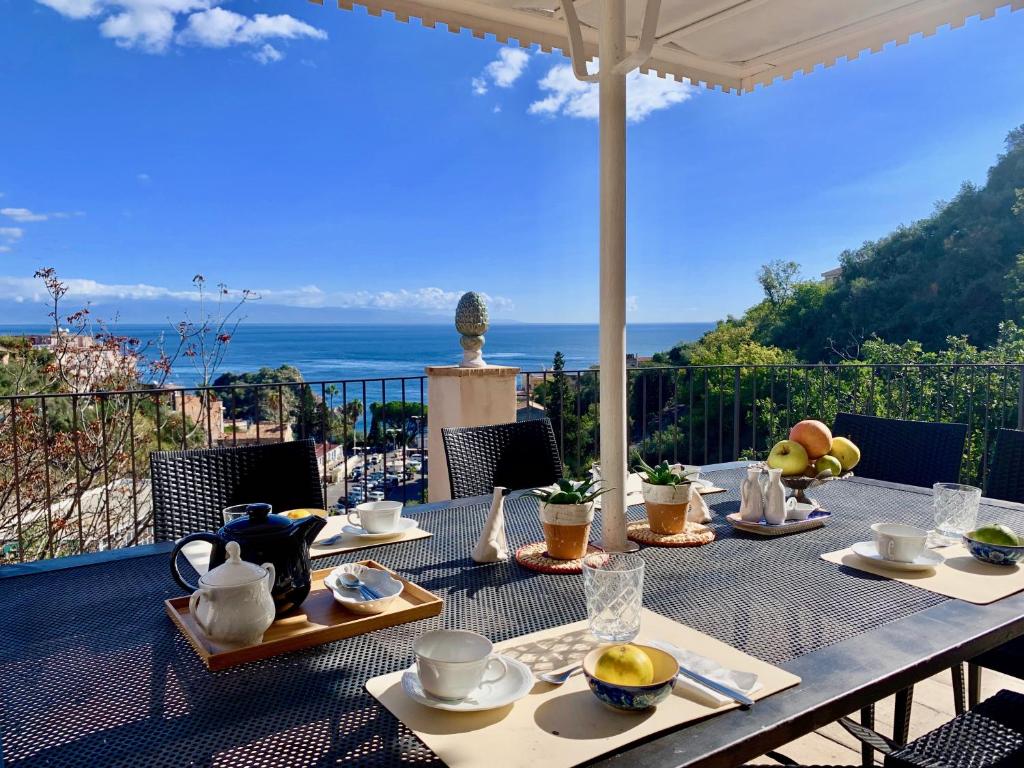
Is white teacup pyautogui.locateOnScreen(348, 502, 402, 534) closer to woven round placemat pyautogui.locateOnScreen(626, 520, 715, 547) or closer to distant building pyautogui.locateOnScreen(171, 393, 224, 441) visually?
woven round placemat pyautogui.locateOnScreen(626, 520, 715, 547)

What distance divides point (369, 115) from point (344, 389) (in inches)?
1497

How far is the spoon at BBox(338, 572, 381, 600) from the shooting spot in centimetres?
119

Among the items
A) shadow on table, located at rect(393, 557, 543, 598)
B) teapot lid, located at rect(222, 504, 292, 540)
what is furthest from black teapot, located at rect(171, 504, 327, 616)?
shadow on table, located at rect(393, 557, 543, 598)

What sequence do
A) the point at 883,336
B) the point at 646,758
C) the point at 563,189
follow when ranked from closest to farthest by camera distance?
the point at 646,758
the point at 883,336
the point at 563,189

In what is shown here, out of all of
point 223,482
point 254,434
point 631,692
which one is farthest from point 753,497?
point 254,434

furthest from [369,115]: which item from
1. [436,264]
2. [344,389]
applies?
[344,389]

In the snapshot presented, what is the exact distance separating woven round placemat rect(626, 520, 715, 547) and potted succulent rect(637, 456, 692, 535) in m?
0.02

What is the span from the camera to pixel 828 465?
1.81 meters

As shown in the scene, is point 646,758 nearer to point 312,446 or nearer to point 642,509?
point 642,509

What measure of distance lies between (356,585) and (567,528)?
1.40ft

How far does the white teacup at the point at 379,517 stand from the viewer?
1.61 meters

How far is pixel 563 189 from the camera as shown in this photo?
41.9 metres


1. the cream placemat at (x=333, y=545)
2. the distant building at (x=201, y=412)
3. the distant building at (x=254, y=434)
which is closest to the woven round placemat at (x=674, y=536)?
the cream placemat at (x=333, y=545)

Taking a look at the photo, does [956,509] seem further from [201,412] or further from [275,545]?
[201,412]
